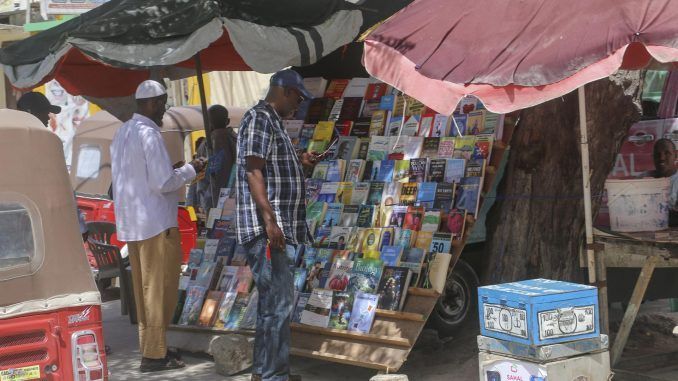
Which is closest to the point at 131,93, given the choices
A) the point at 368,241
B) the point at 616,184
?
the point at 368,241

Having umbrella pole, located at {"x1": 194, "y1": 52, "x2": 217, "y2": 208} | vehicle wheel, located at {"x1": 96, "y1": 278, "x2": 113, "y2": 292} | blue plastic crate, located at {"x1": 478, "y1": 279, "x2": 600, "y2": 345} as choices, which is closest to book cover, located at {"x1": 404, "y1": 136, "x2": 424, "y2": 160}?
umbrella pole, located at {"x1": 194, "y1": 52, "x2": 217, "y2": 208}

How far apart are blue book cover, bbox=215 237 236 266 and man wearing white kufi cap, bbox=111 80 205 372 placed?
670 mm

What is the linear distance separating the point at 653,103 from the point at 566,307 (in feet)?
12.1

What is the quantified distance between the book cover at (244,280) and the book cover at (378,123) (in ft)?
4.42

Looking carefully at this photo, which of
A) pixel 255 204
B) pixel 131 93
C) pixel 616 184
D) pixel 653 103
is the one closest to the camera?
pixel 255 204

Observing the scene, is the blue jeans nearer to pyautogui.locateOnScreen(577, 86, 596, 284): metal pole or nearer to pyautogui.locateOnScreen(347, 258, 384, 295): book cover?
pyautogui.locateOnScreen(347, 258, 384, 295): book cover

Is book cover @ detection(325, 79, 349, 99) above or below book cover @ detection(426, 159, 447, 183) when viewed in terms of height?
above

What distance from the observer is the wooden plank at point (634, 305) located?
588cm

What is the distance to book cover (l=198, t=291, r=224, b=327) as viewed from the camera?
→ 7137mm

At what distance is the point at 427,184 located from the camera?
21.5 ft

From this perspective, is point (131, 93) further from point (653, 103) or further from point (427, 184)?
point (653, 103)

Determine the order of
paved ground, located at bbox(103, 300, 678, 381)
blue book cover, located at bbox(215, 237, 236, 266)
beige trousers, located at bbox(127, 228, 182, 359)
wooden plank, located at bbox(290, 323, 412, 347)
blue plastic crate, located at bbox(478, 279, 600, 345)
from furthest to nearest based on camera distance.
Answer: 1. blue book cover, located at bbox(215, 237, 236, 266)
2. beige trousers, located at bbox(127, 228, 182, 359)
3. paved ground, located at bbox(103, 300, 678, 381)
4. wooden plank, located at bbox(290, 323, 412, 347)
5. blue plastic crate, located at bbox(478, 279, 600, 345)

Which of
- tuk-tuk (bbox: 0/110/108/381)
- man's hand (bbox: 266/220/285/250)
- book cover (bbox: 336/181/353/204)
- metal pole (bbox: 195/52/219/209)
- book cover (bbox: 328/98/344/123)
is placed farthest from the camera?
metal pole (bbox: 195/52/219/209)

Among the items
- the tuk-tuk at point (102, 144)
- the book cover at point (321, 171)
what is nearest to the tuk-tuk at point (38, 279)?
the book cover at point (321, 171)
